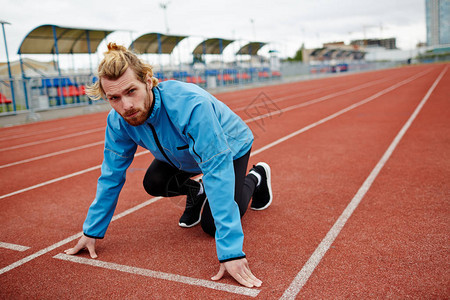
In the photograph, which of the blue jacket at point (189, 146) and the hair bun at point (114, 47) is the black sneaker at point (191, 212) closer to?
the blue jacket at point (189, 146)

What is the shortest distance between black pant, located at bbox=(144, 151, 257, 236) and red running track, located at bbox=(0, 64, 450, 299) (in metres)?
0.24

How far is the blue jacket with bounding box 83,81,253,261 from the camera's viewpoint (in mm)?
2287

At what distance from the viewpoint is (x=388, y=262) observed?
8.34ft

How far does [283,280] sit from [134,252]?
123 cm

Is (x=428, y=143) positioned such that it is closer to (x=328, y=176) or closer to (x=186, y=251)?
(x=328, y=176)

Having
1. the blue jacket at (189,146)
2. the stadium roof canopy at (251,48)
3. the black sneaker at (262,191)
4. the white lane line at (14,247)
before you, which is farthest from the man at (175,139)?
the stadium roof canopy at (251,48)

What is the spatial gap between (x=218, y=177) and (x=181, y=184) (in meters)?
1.25

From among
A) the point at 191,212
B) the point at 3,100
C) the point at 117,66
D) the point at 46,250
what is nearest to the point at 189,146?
the point at 117,66

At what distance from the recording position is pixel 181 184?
3455 mm

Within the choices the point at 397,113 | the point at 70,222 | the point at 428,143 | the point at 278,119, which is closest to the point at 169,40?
the point at 278,119

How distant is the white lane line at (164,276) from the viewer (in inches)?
91.3

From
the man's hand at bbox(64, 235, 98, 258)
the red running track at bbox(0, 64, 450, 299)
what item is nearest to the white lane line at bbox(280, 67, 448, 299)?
the red running track at bbox(0, 64, 450, 299)

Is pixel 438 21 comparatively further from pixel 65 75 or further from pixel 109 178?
pixel 109 178

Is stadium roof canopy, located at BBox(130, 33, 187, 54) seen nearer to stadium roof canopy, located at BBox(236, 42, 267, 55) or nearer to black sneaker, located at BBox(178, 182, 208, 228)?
stadium roof canopy, located at BBox(236, 42, 267, 55)
